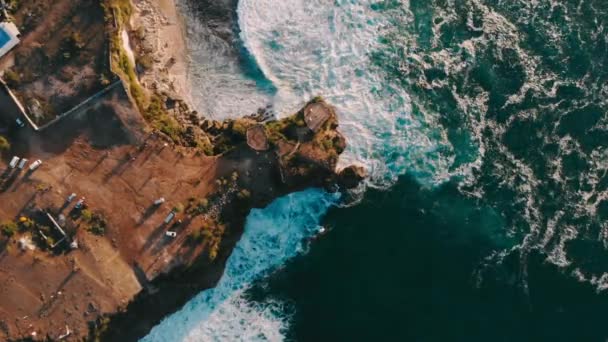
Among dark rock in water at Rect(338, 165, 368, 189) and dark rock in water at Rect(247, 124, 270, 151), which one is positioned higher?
dark rock in water at Rect(247, 124, 270, 151)

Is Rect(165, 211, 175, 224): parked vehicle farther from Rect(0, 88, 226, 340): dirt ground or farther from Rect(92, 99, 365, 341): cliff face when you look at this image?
Rect(92, 99, 365, 341): cliff face

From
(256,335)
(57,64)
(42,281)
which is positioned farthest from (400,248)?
(57,64)

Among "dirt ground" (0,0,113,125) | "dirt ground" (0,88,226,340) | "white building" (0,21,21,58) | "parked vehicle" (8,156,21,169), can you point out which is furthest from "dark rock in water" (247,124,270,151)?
"white building" (0,21,21,58)

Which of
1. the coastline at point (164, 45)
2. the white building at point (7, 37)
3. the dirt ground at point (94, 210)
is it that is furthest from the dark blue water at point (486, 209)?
the white building at point (7, 37)

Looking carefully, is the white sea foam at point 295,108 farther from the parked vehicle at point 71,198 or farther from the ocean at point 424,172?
the parked vehicle at point 71,198

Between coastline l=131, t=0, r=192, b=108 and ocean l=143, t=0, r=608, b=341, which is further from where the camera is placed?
coastline l=131, t=0, r=192, b=108
